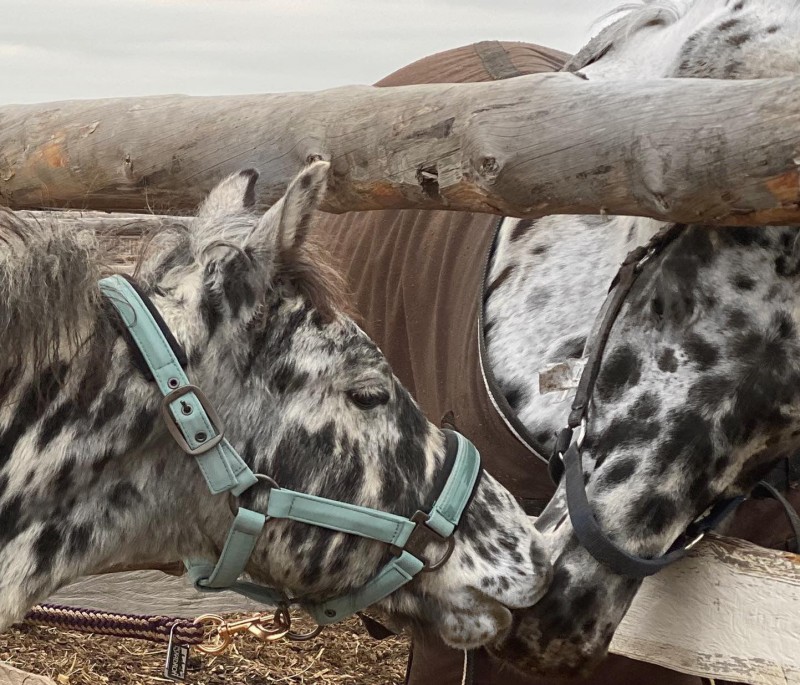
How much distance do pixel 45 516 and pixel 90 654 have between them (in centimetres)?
245

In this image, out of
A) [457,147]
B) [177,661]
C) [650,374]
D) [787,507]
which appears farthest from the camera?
[177,661]

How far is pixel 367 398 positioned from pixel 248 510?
27 cm

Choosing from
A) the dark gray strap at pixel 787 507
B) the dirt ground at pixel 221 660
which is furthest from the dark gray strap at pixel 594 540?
the dirt ground at pixel 221 660

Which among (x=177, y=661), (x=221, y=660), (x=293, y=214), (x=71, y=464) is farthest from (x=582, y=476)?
(x=221, y=660)

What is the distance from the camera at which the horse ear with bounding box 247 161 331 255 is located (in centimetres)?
165

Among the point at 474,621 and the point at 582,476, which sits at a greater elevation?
the point at 582,476

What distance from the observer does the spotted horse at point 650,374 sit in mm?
1913

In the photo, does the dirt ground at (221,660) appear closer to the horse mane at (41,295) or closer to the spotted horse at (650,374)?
the spotted horse at (650,374)

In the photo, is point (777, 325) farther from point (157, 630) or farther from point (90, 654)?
point (90, 654)

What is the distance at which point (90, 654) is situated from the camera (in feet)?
12.8

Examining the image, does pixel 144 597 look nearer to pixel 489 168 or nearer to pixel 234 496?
pixel 234 496

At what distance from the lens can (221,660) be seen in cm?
394

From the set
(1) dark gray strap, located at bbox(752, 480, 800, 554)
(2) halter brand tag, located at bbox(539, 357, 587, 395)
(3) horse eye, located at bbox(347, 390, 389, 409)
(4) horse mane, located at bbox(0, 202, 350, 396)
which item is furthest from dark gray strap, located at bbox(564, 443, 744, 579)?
(4) horse mane, located at bbox(0, 202, 350, 396)

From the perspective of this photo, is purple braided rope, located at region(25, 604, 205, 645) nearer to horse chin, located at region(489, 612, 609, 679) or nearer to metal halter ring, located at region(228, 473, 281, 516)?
horse chin, located at region(489, 612, 609, 679)
